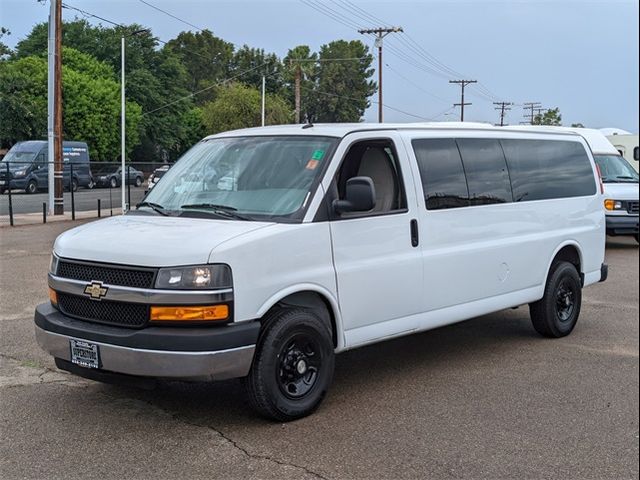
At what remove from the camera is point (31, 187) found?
23.0 meters

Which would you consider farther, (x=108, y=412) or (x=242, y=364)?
(x=108, y=412)

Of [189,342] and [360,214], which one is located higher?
[360,214]

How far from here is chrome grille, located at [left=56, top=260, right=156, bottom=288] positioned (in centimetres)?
466

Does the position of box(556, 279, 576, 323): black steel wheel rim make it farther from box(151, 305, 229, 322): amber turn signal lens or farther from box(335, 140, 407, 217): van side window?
box(151, 305, 229, 322): amber turn signal lens

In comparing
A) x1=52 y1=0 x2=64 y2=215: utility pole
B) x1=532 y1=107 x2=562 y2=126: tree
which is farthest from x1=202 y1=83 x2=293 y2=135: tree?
x1=532 y1=107 x2=562 y2=126: tree

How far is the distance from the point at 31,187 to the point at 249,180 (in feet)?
63.7

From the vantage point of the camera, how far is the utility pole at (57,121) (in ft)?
75.4

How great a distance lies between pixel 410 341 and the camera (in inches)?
295

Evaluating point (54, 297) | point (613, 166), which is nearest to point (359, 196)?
point (54, 297)

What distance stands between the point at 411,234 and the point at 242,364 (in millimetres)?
1895

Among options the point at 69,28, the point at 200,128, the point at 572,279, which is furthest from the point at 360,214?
the point at 200,128

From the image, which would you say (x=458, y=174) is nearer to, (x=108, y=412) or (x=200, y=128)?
(x=108, y=412)

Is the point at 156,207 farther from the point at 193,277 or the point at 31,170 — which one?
the point at 31,170

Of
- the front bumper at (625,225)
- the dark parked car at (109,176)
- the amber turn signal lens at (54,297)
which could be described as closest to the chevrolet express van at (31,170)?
the dark parked car at (109,176)
